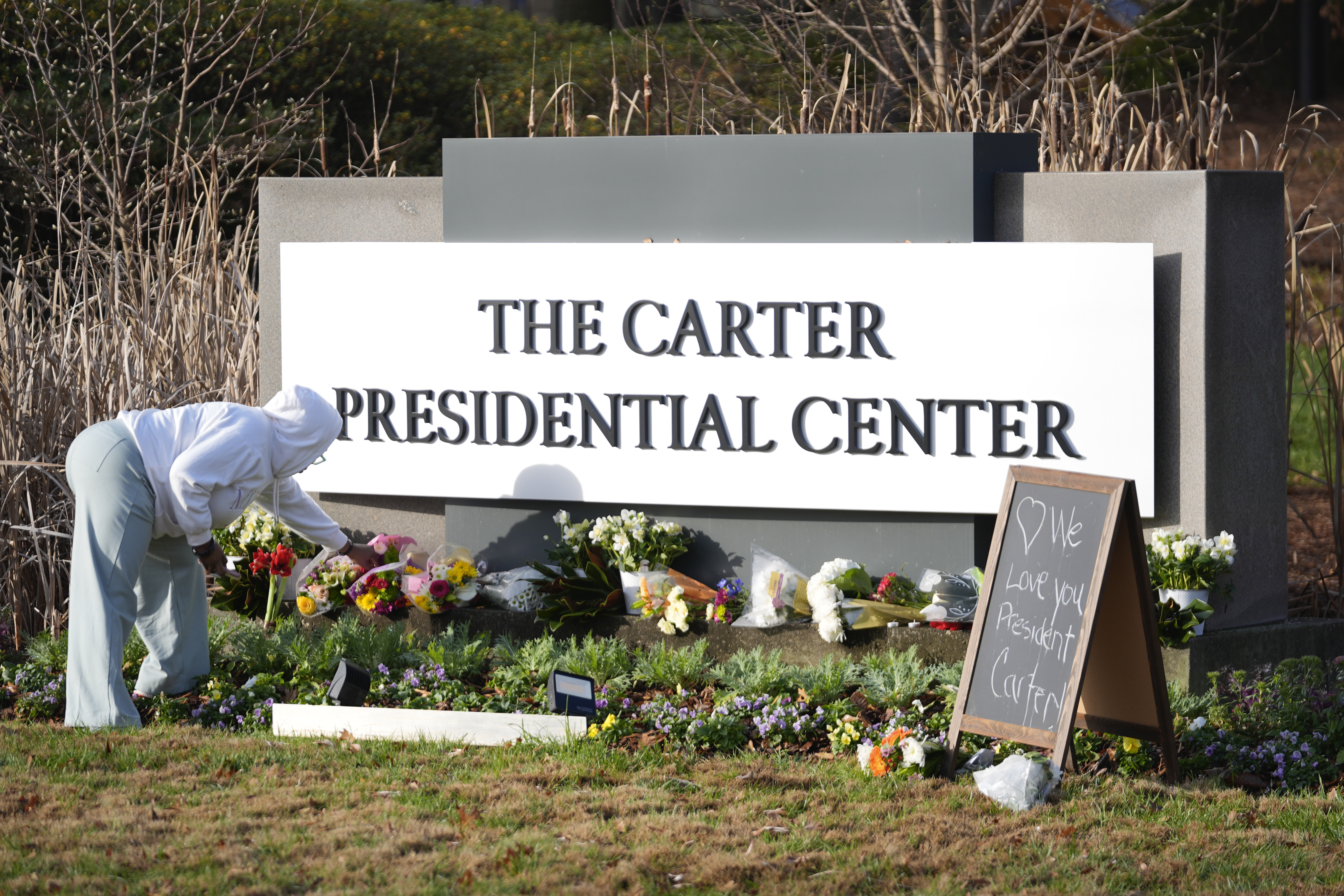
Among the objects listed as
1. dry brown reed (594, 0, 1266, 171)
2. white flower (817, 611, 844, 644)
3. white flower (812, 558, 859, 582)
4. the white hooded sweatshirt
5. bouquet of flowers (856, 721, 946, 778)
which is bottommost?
bouquet of flowers (856, 721, 946, 778)

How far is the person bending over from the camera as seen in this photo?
530 cm

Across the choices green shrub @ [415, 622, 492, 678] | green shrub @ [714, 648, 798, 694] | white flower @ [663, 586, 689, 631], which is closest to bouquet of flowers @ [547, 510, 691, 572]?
white flower @ [663, 586, 689, 631]

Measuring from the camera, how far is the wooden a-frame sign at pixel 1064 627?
4.49 meters

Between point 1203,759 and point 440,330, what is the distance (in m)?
3.68

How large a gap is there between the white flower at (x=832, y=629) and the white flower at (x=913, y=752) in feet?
3.51

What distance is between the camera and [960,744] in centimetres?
486

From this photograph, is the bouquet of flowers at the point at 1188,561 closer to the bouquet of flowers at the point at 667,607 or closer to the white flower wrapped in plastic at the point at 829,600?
the white flower wrapped in plastic at the point at 829,600

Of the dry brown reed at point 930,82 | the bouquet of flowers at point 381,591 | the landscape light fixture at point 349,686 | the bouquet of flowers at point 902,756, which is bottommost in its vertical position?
the bouquet of flowers at point 902,756

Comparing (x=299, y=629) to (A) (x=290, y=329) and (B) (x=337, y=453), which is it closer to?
(B) (x=337, y=453)

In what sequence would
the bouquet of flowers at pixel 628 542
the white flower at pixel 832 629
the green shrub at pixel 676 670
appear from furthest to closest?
the bouquet of flowers at pixel 628 542
the white flower at pixel 832 629
the green shrub at pixel 676 670

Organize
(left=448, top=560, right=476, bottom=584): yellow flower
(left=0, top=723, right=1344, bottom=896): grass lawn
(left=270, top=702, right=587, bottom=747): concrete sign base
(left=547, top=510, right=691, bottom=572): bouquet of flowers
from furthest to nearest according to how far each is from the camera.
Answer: (left=448, top=560, right=476, bottom=584): yellow flower, (left=547, top=510, right=691, bottom=572): bouquet of flowers, (left=270, top=702, right=587, bottom=747): concrete sign base, (left=0, top=723, right=1344, bottom=896): grass lawn

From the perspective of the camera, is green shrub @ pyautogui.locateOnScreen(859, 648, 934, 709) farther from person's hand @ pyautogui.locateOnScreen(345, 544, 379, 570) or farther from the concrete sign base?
person's hand @ pyautogui.locateOnScreen(345, 544, 379, 570)

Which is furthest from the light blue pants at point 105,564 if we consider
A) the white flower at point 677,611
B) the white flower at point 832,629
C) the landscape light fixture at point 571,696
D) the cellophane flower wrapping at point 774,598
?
the white flower at point 832,629

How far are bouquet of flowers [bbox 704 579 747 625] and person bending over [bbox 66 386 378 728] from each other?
1719mm
